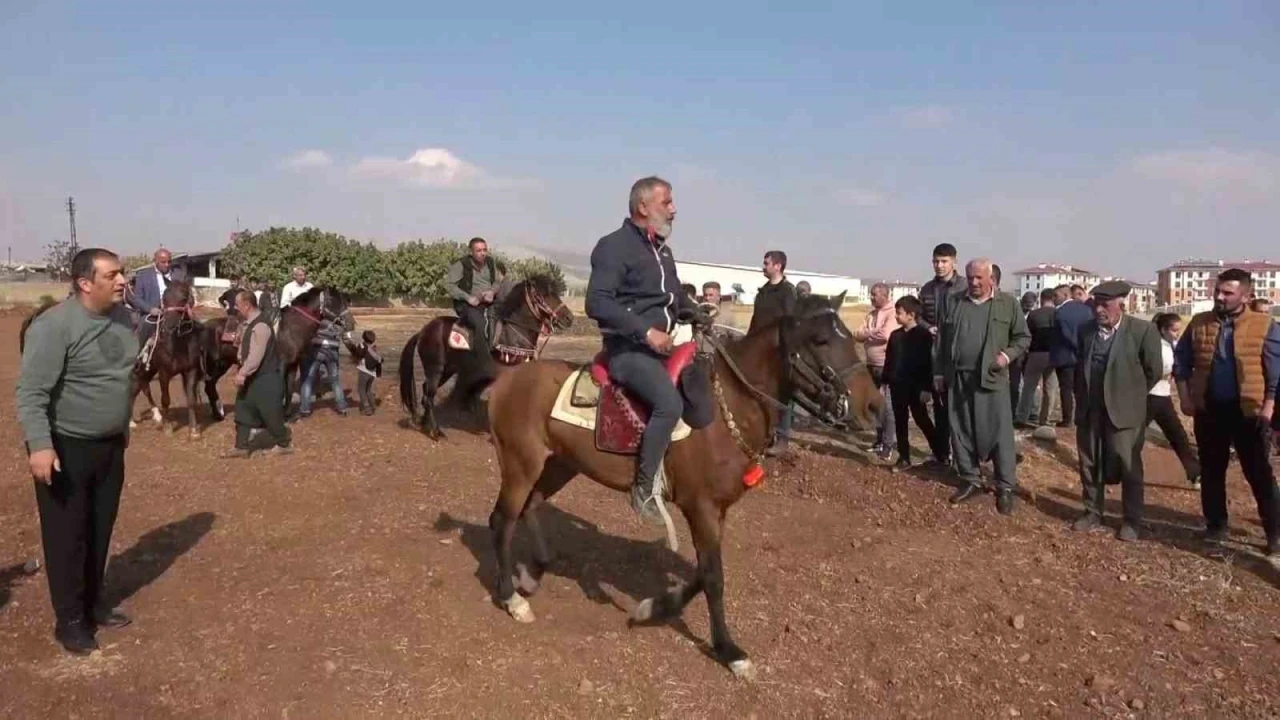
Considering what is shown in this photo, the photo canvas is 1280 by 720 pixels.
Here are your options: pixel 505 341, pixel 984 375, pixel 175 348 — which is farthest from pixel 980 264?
pixel 175 348

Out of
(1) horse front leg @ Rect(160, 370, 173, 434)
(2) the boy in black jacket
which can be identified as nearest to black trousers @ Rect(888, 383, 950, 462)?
(2) the boy in black jacket

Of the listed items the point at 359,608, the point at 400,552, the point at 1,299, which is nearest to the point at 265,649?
the point at 359,608

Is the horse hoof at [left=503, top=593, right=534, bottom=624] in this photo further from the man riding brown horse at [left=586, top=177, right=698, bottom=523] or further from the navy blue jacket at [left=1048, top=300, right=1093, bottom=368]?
the navy blue jacket at [left=1048, top=300, right=1093, bottom=368]

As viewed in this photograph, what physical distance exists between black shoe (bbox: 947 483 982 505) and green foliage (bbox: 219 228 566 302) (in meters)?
53.1

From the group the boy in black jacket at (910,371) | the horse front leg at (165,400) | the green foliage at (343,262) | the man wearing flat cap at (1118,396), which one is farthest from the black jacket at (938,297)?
the green foliage at (343,262)

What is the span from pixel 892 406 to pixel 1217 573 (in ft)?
13.7

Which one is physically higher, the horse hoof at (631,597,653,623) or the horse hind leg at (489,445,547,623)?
the horse hind leg at (489,445,547,623)

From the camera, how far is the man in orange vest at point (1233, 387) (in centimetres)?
672

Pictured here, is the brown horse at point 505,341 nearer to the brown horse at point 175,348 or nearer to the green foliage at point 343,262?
the brown horse at point 175,348

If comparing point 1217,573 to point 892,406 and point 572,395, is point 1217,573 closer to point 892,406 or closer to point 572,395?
point 892,406

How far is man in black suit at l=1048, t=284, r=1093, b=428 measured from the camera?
11344 millimetres

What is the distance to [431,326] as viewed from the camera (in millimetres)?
12109

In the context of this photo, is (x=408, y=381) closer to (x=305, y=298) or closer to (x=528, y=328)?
(x=305, y=298)

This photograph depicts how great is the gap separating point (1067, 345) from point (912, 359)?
140 inches
